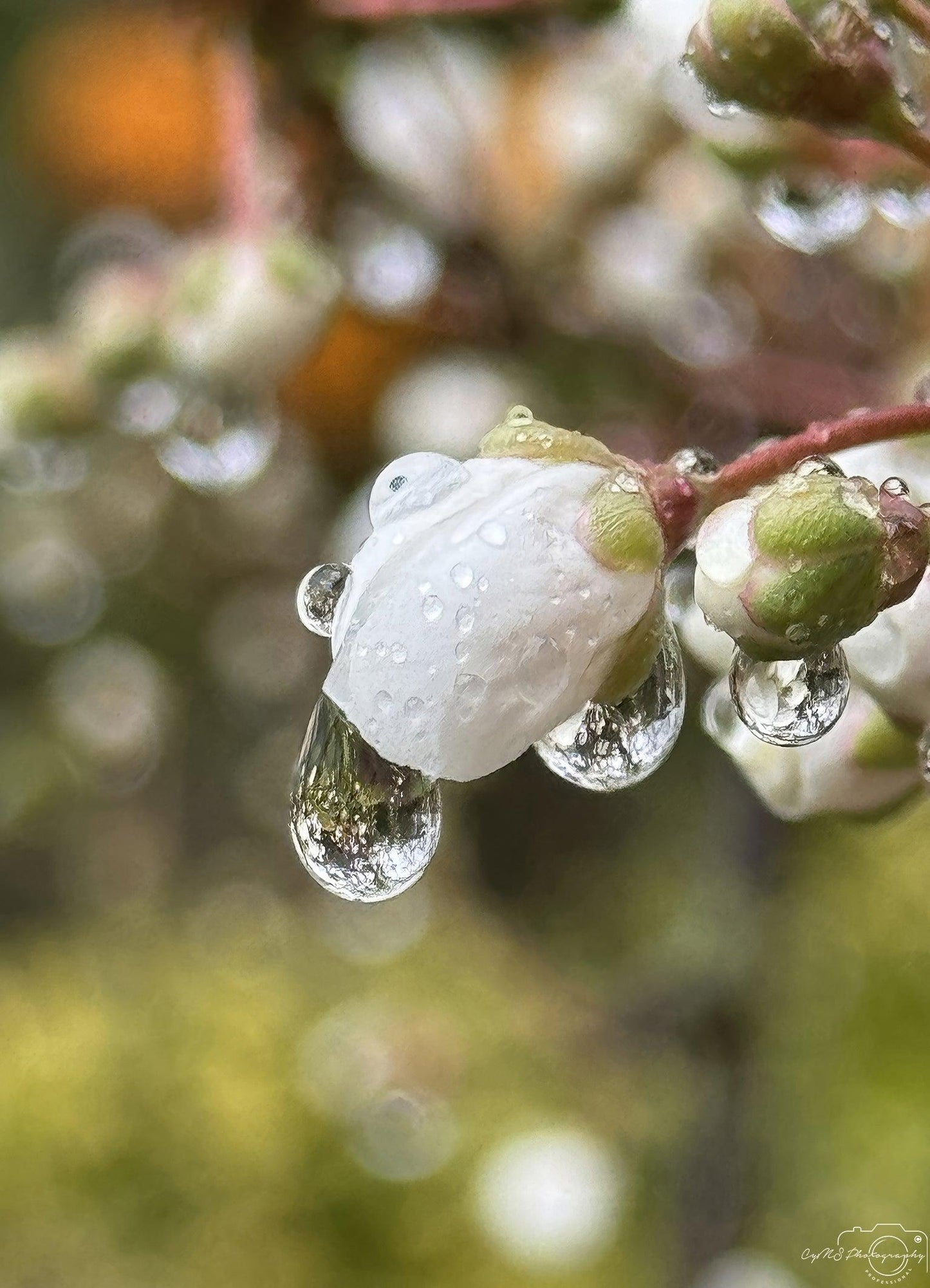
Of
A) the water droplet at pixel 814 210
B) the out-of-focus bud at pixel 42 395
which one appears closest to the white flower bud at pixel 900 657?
the water droplet at pixel 814 210

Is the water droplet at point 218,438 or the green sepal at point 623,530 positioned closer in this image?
the green sepal at point 623,530

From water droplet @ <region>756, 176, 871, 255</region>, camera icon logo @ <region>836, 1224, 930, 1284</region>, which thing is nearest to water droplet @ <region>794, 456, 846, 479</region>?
water droplet @ <region>756, 176, 871, 255</region>

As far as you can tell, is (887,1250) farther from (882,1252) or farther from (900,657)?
(900,657)

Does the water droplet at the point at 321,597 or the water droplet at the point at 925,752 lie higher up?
the water droplet at the point at 321,597

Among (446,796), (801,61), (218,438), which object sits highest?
(801,61)

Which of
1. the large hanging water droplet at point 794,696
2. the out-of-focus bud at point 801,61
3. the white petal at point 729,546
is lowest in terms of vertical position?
the large hanging water droplet at point 794,696

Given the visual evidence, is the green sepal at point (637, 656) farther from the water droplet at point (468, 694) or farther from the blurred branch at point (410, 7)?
the blurred branch at point (410, 7)

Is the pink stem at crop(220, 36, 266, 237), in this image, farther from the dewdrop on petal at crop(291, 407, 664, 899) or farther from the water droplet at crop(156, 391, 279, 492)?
the dewdrop on petal at crop(291, 407, 664, 899)

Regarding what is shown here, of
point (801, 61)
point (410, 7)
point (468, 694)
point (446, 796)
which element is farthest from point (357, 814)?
point (446, 796)

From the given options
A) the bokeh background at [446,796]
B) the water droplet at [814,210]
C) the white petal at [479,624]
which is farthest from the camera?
the bokeh background at [446,796]
